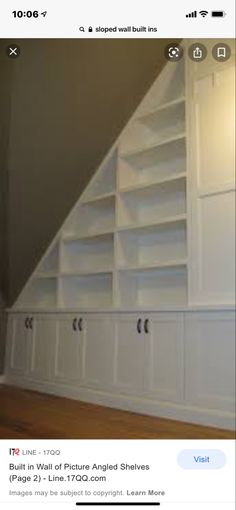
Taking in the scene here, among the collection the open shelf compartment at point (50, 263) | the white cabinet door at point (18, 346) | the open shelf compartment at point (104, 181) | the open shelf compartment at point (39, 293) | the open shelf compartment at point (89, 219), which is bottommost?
the white cabinet door at point (18, 346)

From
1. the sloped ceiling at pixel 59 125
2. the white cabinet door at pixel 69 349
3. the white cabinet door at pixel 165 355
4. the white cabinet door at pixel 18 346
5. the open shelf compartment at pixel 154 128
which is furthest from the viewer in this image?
the white cabinet door at pixel 18 346

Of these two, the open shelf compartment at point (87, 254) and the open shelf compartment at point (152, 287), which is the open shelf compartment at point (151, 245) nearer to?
the open shelf compartment at point (152, 287)

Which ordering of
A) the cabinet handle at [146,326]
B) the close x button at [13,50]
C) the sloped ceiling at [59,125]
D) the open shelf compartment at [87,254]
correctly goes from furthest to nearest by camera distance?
the open shelf compartment at [87,254]
the cabinet handle at [146,326]
the sloped ceiling at [59,125]
the close x button at [13,50]

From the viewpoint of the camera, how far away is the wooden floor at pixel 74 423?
1.50 m

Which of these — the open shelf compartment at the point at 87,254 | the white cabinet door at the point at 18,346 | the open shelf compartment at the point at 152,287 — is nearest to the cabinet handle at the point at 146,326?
the open shelf compartment at the point at 152,287

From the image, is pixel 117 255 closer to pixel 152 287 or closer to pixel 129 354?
pixel 152 287

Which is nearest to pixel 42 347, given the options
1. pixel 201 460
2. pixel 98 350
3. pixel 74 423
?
pixel 98 350

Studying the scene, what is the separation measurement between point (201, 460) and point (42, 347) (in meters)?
2.25

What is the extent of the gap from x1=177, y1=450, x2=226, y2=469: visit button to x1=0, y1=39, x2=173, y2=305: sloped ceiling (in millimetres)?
1253

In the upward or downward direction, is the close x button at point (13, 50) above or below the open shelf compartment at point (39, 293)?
above

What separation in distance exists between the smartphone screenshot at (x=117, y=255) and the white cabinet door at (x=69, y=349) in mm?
13

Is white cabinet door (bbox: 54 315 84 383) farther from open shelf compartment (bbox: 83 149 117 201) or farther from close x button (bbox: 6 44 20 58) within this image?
close x button (bbox: 6 44 20 58)
